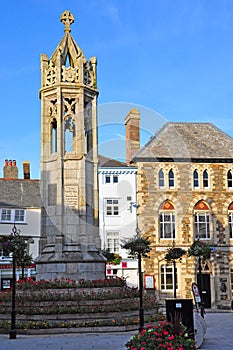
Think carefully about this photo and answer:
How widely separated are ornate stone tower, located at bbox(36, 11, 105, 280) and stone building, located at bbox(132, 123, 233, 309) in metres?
21.4

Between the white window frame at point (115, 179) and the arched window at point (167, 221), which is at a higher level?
the white window frame at point (115, 179)

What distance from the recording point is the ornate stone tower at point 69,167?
20.3 m

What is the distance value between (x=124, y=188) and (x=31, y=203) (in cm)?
816

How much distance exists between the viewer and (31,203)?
44.5 meters

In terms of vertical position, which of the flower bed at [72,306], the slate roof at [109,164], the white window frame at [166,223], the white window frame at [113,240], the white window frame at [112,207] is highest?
the slate roof at [109,164]

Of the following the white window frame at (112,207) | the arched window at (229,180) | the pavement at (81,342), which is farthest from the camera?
the arched window at (229,180)

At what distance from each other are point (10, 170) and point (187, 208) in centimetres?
1710

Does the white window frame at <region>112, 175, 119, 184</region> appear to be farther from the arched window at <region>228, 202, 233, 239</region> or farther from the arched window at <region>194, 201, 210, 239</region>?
the arched window at <region>228, 202, 233, 239</region>

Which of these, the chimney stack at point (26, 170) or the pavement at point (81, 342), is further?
the chimney stack at point (26, 170)

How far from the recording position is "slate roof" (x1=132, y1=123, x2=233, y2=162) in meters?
44.2

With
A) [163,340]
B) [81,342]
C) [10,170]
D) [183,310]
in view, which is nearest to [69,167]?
[81,342]

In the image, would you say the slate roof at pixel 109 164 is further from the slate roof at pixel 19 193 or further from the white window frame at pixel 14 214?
the white window frame at pixel 14 214

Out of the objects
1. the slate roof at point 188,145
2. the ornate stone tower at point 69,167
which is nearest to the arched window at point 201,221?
the slate roof at point 188,145

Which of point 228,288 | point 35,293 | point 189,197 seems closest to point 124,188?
point 189,197
